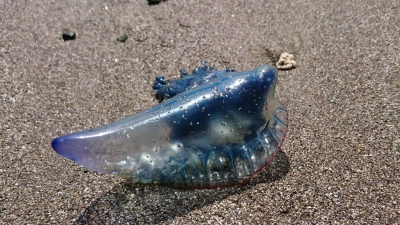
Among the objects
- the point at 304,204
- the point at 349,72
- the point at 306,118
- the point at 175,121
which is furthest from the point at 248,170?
the point at 349,72

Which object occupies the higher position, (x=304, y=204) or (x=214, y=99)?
(x=214, y=99)

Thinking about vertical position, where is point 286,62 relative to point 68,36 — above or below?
above

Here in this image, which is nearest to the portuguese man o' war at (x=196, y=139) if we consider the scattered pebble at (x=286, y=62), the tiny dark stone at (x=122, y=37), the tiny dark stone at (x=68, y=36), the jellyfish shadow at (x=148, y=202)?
the jellyfish shadow at (x=148, y=202)

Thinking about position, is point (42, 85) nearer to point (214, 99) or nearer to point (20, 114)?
point (20, 114)

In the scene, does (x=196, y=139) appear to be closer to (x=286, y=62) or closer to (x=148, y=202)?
(x=148, y=202)

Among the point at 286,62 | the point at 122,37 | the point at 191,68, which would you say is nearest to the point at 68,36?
the point at 122,37

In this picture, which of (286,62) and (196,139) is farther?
(286,62)
